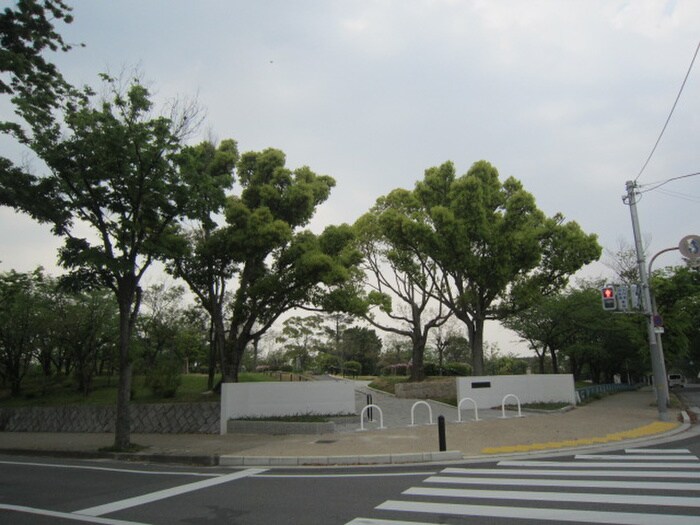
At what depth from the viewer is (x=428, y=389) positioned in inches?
1043

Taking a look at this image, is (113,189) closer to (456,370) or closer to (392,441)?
(392,441)

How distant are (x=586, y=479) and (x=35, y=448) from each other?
1571cm

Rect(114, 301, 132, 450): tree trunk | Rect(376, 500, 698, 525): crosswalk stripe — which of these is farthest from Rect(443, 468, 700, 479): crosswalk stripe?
Rect(114, 301, 132, 450): tree trunk

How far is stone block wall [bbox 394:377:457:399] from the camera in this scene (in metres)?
26.3

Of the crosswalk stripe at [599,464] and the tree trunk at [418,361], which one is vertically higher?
the tree trunk at [418,361]

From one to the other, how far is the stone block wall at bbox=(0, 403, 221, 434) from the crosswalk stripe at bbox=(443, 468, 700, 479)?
9.92 meters

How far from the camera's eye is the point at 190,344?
29156 millimetres

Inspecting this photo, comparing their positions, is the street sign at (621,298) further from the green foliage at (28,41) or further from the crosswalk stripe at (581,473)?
the green foliage at (28,41)

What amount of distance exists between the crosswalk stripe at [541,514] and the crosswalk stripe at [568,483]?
149 cm

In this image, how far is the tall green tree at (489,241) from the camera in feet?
74.3

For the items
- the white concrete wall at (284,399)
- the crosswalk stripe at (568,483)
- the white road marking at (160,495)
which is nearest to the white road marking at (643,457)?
the crosswalk stripe at (568,483)

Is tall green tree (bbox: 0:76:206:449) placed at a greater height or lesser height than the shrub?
greater

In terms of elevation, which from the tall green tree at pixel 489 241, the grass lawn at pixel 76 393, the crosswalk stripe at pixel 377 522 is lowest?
the crosswalk stripe at pixel 377 522

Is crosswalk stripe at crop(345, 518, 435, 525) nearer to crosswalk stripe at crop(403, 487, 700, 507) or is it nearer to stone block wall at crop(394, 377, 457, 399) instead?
crosswalk stripe at crop(403, 487, 700, 507)
